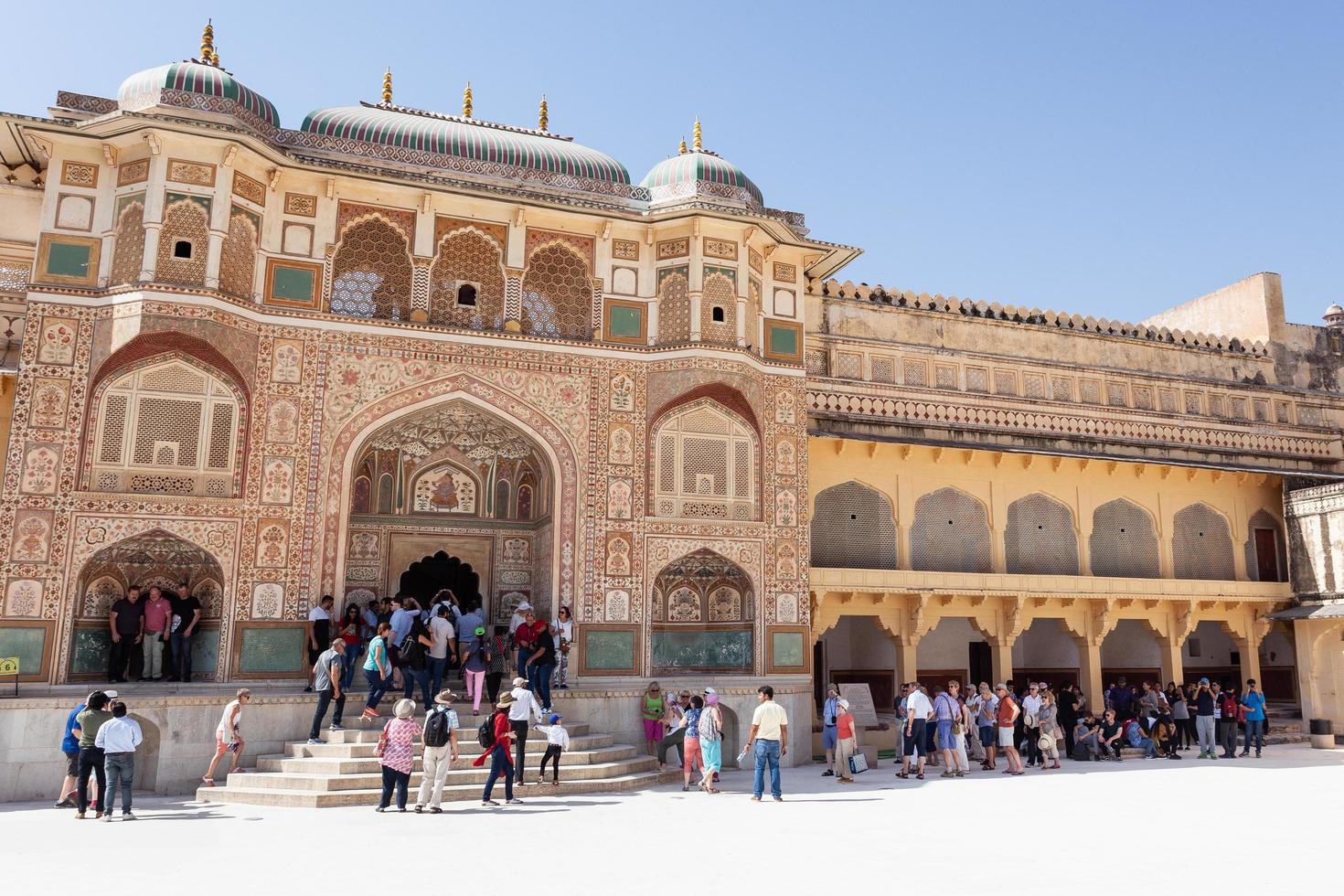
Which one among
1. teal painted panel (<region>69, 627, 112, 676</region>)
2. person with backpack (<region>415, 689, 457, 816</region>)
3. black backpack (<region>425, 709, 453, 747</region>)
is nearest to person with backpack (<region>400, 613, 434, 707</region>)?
person with backpack (<region>415, 689, 457, 816</region>)

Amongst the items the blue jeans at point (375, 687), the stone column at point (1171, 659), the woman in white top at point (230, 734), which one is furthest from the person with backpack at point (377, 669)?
the stone column at point (1171, 659)

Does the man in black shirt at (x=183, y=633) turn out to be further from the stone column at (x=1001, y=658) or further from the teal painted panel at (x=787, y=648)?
the stone column at (x=1001, y=658)

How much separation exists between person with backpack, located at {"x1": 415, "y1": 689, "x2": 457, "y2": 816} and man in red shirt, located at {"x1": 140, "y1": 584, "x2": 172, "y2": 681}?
4.73 metres

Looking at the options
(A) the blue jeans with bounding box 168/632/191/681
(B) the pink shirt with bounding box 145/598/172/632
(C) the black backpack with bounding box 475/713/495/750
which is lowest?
(C) the black backpack with bounding box 475/713/495/750

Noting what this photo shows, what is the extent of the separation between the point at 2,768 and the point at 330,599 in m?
3.73

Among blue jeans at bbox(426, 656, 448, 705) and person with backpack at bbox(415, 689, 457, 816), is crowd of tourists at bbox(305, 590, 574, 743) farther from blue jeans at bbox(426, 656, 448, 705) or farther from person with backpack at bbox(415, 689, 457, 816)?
person with backpack at bbox(415, 689, 457, 816)

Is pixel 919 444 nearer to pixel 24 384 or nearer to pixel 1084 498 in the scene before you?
pixel 1084 498

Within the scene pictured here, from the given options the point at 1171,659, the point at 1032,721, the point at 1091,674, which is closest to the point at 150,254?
the point at 1032,721

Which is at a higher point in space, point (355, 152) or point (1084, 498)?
point (355, 152)

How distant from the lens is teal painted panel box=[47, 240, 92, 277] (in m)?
13.0

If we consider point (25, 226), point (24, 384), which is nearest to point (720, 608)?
point (24, 384)

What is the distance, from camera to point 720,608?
1558cm

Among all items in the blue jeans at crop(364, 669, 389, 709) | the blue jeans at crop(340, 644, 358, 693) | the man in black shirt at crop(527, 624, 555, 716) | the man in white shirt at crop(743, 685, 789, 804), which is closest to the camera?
the man in white shirt at crop(743, 685, 789, 804)

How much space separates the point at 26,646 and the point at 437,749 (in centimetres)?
571
